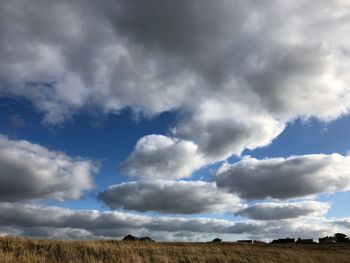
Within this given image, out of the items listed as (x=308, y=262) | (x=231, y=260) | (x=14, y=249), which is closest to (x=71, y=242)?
(x=14, y=249)

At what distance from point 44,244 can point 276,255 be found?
23995 millimetres

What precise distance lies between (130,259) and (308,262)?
21576 mm

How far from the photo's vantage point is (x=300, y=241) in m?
78.8

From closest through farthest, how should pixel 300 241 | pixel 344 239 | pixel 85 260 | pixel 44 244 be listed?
pixel 85 260 → pixel 44 244 → pixel 300 241 → pixel 344 239

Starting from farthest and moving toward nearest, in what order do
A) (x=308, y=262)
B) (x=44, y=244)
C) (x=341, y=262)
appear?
(x=341, y=262) < (x=308, y=262) < (x=44, y=244)

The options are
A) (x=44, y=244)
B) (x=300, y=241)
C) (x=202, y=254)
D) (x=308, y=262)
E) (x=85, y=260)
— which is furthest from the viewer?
(x=300, y=241)

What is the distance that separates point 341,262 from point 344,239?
49049mm

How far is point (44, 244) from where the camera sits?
33.3 meters

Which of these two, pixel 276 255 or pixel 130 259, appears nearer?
pixel 130 259

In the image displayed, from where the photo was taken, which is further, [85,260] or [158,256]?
[158,256]

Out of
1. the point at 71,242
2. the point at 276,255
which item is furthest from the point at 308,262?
the point at 71,242

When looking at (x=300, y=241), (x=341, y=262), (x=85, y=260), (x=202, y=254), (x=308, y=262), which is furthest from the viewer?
(x=300, y=241)

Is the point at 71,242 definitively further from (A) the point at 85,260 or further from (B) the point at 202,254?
(B) the point at 202,254

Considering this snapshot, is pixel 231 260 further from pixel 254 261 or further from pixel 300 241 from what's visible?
pixel 300 241
